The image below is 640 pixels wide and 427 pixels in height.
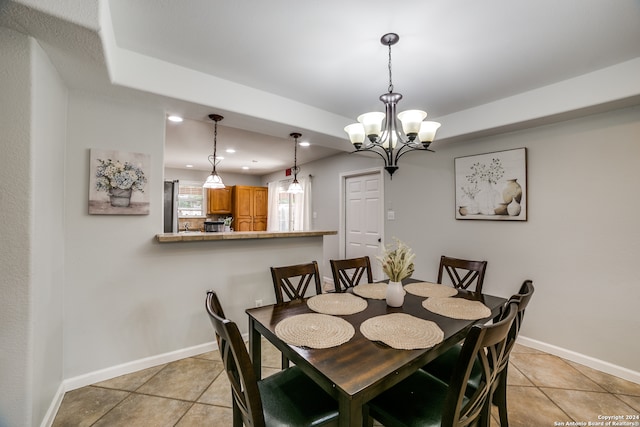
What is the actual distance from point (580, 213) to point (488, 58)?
1.64 meters

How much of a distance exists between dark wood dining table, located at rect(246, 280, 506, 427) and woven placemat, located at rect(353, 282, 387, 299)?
25 cm

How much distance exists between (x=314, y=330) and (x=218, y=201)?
6.37 m

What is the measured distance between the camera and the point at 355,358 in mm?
A: 1120

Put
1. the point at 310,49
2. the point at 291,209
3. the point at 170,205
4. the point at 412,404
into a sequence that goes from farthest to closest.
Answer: the point at 291,209 → the point at 170,205 → the point at 310,49 → the point at 412,404

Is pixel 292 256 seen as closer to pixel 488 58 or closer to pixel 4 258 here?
pixel 4 258

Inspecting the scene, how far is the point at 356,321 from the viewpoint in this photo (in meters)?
1.51

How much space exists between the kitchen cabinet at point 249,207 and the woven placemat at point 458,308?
6.00 meters

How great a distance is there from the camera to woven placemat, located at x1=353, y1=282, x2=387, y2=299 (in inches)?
76.2

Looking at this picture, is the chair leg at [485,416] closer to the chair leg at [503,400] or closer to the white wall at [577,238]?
the chair leg at [503,400]

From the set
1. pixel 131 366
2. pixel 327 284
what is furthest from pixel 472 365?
pixel 327 284

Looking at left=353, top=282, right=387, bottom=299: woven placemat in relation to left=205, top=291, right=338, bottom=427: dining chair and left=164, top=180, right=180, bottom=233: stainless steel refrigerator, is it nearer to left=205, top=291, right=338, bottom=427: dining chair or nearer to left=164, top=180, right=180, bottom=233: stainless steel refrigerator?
left=205, top=291, right=338, bottom=427: dining chair

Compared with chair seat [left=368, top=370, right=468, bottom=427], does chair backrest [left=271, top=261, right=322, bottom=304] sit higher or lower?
higher

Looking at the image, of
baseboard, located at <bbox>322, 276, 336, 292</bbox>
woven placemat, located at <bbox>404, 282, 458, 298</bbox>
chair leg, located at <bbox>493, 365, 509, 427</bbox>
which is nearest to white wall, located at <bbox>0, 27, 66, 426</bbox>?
woven placemat, located at <bbox>404, 282, 458, 298</bbox>

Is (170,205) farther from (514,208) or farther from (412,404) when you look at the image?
(514,208)
